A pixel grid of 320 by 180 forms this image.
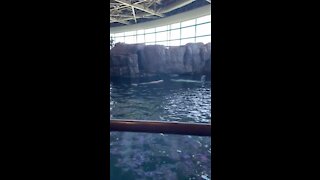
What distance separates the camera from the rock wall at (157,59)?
16.4m

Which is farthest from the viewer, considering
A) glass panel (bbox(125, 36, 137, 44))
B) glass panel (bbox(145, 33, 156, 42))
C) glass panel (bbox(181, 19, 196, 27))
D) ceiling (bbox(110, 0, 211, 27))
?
glass panel (bbox(125, 36, 137, 44))

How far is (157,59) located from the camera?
1700 cm

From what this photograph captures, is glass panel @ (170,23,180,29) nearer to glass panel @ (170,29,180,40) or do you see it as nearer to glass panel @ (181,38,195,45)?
glass panel @ (170,29,180,40)

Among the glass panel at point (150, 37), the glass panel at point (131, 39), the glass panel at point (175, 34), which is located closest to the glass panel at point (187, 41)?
the glass panel at point (175, 34)

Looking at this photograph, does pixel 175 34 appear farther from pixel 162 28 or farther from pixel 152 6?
pixel 152 6

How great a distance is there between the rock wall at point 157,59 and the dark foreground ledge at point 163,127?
51.3 feet

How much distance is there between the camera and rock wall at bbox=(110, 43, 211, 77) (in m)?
16.4

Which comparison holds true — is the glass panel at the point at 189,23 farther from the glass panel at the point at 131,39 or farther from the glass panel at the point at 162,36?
the glass panel at the point at 131,39

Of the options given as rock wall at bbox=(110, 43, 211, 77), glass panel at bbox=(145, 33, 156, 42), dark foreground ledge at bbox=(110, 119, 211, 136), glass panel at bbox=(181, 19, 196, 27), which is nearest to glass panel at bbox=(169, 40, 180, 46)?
rock wall at bbox=(110, 43, 211, 77)

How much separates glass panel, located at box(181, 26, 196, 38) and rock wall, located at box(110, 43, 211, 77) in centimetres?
83
